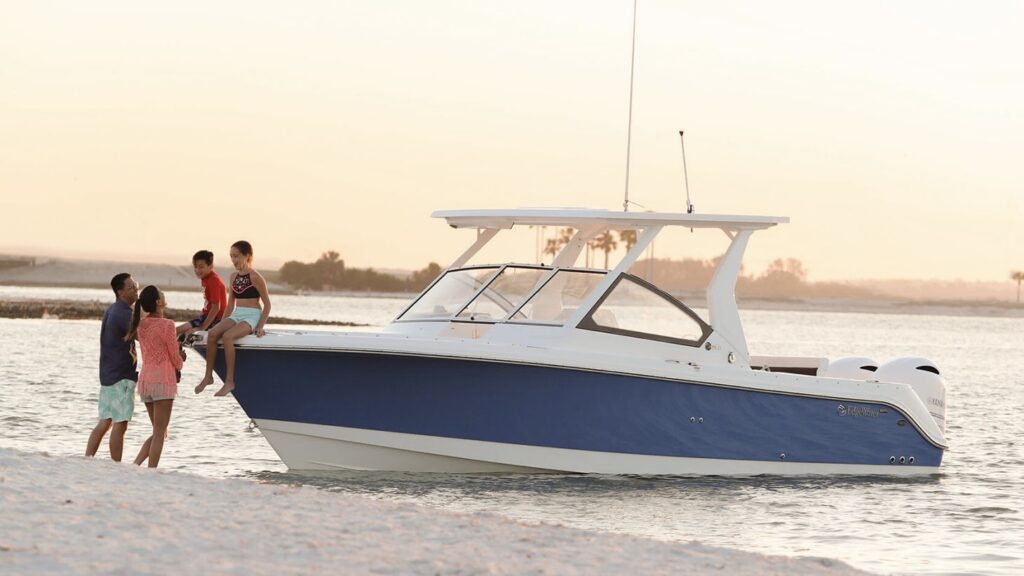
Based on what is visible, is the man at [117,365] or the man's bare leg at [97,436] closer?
the man at [117,365]

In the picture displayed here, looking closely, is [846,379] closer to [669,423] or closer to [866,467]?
[866,467]

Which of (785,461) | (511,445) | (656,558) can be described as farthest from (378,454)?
(656,558)

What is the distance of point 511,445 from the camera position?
1105 centimetres

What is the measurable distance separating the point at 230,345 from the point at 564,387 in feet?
9.17

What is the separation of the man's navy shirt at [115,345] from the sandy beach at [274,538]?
1264mm

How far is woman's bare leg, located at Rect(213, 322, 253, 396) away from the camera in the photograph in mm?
10773

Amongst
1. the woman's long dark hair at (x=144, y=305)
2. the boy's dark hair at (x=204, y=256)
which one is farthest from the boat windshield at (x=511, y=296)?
the woman's long dark hair at (x=144, y=305)

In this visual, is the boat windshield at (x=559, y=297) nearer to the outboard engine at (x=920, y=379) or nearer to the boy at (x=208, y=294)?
the boy at (x=208, y=294)

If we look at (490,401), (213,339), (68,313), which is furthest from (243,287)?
(68,313)

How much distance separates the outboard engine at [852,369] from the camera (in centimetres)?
1313

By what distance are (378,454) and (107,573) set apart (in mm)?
5244

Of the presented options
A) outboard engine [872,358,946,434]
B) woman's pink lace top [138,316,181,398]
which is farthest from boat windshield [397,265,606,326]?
outboard engine [872,358,946,434]

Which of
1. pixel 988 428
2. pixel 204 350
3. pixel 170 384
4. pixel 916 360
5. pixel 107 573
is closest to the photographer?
pixel 107 573

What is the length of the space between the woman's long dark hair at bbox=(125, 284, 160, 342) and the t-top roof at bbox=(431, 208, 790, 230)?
11.0 feet
